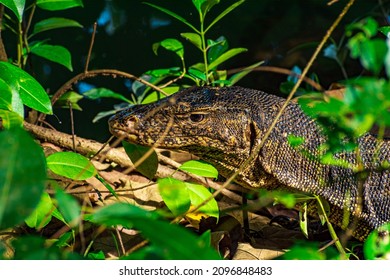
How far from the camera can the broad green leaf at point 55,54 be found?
4.30 metres

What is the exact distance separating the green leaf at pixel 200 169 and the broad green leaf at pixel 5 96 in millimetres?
888

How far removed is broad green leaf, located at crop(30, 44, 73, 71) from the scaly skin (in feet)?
3.50

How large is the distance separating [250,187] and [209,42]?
104 cm

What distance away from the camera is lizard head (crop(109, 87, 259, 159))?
331cm

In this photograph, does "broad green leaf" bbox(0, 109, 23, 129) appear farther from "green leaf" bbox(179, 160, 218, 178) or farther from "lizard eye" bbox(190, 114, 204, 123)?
"lizard eye" bbox(190, 114, 204, 123)

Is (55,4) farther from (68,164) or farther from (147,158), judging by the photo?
(68,164)

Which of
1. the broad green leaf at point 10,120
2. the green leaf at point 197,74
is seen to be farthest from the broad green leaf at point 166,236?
the green leaf at point 197,74

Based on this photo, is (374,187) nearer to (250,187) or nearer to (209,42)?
(250,187)

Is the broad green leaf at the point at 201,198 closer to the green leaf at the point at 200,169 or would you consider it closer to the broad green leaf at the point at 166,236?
the green leaf at the point at 200,169

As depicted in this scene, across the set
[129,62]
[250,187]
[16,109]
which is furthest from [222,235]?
[129,62]

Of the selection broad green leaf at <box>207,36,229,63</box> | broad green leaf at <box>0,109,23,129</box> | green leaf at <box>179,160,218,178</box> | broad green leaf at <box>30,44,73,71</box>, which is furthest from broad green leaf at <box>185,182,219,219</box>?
broad green leaf at <box>30,44,73,71</box>

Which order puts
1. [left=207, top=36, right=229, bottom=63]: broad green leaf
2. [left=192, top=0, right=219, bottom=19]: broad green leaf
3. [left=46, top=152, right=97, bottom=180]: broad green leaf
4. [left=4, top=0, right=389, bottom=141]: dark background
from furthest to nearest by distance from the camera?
1. [left=4, top=0, right=389, bottom=141]: dark background
2. [left=207, top=36, right=229, bottom=63]: broad green leaf
3. [left=192, top=0, right=219, bottom=19]: broad green leaf
4. [left=46, top=152, right=97, bottom=180]: broad green leaf

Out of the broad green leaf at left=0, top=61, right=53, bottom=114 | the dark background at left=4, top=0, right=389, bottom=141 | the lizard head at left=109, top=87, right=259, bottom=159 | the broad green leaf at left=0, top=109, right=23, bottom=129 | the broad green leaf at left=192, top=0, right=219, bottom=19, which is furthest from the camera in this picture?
the dark background at left=4, top=0, right=389, bottom=141

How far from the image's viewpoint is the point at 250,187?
3.55 meters
